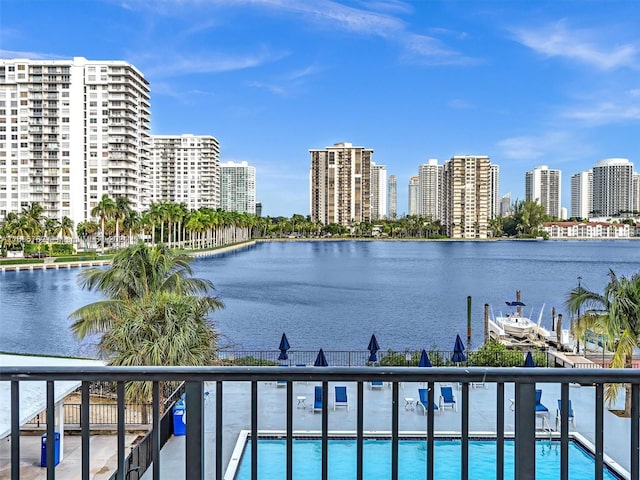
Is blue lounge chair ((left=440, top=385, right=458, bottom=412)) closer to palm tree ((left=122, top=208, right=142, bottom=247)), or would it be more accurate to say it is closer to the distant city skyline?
the distant city skyline

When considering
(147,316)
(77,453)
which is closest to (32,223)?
(147,316)

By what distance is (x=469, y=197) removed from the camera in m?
179

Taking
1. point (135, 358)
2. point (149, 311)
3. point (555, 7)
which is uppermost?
point (555, 7)

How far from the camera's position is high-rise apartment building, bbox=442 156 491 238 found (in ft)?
589

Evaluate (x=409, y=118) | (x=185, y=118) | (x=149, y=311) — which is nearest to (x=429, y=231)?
(x=409, y=118)

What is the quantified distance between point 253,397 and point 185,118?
19353 cm

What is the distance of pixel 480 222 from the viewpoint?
595 feet

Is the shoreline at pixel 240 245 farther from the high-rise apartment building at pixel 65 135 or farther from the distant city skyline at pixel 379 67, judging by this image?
the distant city skyline at pixel 379 67

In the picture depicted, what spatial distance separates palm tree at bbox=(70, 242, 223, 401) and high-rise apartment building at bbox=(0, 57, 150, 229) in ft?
316

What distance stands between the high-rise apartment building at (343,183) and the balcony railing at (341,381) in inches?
7498

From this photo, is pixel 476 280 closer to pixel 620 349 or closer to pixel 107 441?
pixel 620 349

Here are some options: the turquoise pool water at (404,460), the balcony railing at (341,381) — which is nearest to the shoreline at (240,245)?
the turquoise pool water at (404,460)

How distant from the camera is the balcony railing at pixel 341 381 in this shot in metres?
2.06

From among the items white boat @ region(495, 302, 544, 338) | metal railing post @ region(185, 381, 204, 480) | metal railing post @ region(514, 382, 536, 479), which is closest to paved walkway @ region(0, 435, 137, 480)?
metal railing post @ region(185, 381, 204, 480)
